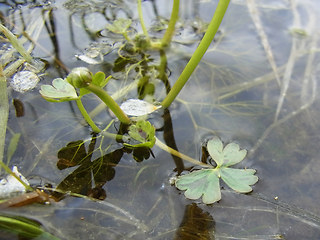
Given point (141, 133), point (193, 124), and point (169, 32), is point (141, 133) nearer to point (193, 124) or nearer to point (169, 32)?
point (193, 124)

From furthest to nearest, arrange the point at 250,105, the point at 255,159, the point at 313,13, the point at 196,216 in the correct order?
the point at 313,13, the point at 250,105, the point at 255,159, the point at 196,216

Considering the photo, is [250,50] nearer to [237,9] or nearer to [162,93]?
[237,9]

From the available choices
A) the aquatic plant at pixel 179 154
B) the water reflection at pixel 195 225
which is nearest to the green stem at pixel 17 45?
the aquatic plant at pixel 179 154

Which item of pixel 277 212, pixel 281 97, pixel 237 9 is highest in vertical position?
pixel 237 9

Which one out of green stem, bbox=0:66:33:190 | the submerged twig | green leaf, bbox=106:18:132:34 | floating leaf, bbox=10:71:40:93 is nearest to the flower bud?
green stem, bbox=0:66:33:190

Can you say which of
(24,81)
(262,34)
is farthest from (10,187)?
(262,34)

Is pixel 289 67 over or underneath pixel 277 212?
over

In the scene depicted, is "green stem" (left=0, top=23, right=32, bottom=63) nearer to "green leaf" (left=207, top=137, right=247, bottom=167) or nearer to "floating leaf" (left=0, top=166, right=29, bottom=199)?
"floating leaf" (left=0, top=166, right=29, bottom=199)

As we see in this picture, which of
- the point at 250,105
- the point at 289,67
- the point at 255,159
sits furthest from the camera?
the point at 289,67

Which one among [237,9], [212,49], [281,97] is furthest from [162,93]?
[237,9]
